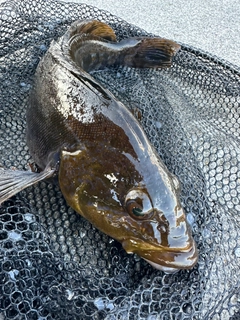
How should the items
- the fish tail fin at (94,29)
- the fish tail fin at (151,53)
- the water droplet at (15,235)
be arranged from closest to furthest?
the water droplet at (15,235), the fish tail fin at (94,29), the fish tail fin at (151,53)

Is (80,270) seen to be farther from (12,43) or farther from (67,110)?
(12,43)

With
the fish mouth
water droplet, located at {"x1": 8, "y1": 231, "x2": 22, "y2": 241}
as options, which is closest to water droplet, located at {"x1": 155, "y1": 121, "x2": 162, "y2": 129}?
the fish mouth

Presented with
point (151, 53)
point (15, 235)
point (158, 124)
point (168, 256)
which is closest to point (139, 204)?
point (168, 256)

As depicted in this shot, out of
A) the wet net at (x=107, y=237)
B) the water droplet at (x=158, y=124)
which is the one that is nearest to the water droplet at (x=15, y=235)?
the wet net at (x=107, y=237)

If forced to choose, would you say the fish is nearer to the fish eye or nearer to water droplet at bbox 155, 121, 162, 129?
the fish eye

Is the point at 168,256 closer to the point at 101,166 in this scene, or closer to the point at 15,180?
the point at 101,166

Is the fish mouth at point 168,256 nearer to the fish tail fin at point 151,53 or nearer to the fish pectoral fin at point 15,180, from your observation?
the fish pectoral fin at point 15,180

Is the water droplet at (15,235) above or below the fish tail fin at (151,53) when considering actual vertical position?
below
